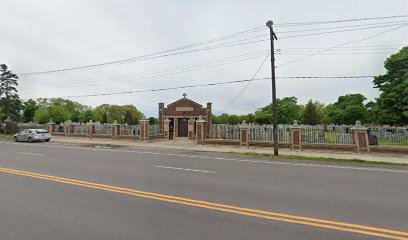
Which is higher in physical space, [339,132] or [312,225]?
[339,132]

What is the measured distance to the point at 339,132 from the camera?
1875cm

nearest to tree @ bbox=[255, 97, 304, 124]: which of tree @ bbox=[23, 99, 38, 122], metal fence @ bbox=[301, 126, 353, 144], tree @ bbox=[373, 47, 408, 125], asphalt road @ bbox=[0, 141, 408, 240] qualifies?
tree @ bbox=[373, 47, 408, 125]

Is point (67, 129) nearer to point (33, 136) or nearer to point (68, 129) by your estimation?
point (68, 129)

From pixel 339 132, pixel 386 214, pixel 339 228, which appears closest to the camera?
pixel 339 228

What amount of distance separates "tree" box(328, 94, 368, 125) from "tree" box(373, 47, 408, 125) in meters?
39.2

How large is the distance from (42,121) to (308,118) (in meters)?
83.2

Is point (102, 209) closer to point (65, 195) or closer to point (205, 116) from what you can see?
point (65, 195)

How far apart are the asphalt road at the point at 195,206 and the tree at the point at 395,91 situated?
27.1 meters

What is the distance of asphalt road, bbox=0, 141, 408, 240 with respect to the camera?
409 centimetres

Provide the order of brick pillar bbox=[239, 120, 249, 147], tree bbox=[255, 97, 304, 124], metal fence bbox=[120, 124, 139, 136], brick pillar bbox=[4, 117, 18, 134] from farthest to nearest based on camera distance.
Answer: tree bbox=[255, 97, 304, 124]
brick pillar bbox=[4, 117, 18, 134]
metal fence bbox=[120, 124, 139, 136]
brick pillar bbox=[239, 120, 249, 147]

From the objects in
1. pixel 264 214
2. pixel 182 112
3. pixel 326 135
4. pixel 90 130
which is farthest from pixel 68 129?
pixel 264 214

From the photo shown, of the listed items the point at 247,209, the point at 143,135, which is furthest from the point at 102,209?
the point at 143,135

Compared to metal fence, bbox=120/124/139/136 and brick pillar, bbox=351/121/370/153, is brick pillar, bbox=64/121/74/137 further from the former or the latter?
brick pillar, bbox=351/121/370/153

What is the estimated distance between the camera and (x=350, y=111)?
6906 cm
